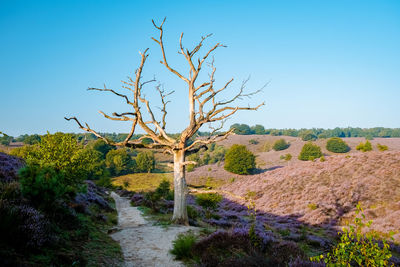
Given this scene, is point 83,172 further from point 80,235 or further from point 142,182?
point 142,182

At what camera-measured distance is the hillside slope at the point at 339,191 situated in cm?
1933

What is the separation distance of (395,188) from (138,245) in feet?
87.2

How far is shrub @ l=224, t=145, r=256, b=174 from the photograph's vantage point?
49.7 metres

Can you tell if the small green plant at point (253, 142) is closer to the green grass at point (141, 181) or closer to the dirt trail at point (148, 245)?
the green grass at point (141, 181)

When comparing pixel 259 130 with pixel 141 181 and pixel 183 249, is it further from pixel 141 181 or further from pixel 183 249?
pixel 183 249

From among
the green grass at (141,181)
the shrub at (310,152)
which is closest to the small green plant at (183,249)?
the green grass at (141,181)

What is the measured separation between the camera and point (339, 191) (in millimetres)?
24188

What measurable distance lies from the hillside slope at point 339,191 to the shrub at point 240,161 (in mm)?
13571

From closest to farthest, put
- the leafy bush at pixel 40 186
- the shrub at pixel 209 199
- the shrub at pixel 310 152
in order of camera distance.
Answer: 1. the leafy bush at pixel 40 186
2. the shrub at pixel 209 199
3. the shrub at pixel 310 152

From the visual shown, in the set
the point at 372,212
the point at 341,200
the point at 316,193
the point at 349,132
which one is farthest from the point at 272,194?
the point at 349,132

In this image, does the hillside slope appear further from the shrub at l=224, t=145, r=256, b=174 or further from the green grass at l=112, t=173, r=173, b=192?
the green grass at l=112, t=173, r=173, b=192

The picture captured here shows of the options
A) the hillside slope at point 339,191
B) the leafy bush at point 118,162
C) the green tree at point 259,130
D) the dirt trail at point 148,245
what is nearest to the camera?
the dirt trail at point 148,245

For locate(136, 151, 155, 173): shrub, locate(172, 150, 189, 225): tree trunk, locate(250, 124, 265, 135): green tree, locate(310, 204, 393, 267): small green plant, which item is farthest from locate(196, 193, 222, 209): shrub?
locate(250, 124, 265, 135): green tree

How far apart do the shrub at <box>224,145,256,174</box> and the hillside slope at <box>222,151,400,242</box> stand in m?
13.6
